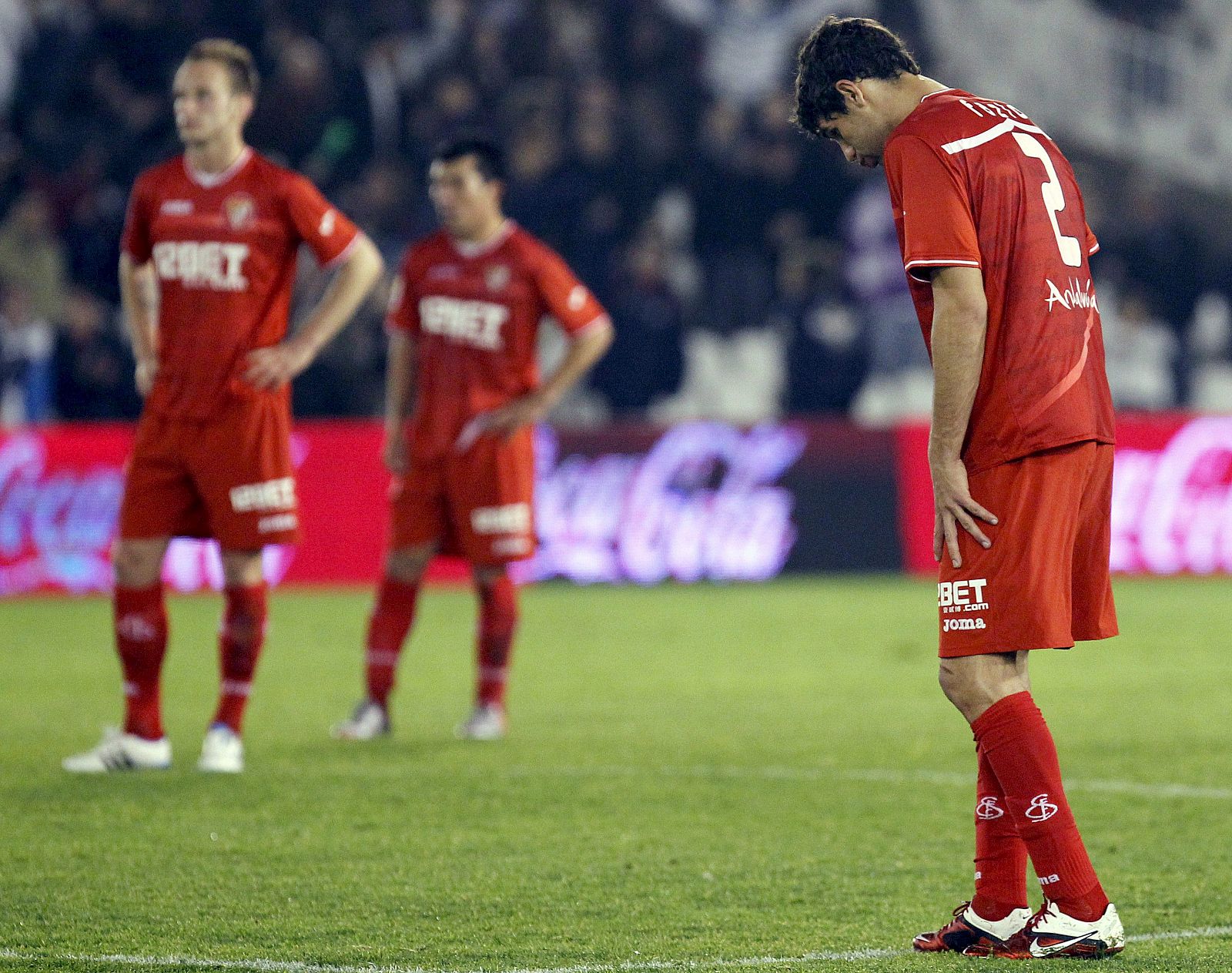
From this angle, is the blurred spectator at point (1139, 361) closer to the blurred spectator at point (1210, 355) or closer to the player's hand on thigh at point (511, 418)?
the blurred spectator at point (1210, 355)

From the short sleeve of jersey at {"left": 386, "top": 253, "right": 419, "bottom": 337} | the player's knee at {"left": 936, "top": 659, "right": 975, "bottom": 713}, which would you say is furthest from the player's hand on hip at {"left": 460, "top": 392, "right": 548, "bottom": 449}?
the player's knee at {"left": 936, "top": 659, "right": 975, "bottom": 713}

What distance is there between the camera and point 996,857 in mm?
3846

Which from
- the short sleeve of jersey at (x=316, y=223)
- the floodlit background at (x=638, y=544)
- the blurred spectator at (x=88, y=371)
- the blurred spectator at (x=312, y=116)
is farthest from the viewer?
the blurred spectator at (x=312, y=116)

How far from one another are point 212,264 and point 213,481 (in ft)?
2.30

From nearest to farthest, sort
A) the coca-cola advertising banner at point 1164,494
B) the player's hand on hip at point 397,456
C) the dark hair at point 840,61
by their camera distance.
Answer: the dark hair at point 840,61 < the player's hand on hip at point 397,456 < the coca-cola advertising banner at point 1164,494

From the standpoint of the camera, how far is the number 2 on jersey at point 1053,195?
12.4ft

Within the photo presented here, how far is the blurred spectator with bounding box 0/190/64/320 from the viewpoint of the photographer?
14.0 meters

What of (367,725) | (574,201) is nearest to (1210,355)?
(574,201)

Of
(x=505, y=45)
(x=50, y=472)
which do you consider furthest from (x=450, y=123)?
(x=50, y=472)

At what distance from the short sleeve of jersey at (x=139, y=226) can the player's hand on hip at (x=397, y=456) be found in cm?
134

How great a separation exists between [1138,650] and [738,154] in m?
7.20

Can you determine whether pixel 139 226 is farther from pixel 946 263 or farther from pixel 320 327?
pixel 946 263

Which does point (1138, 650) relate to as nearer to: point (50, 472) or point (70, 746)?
point (70, 746)

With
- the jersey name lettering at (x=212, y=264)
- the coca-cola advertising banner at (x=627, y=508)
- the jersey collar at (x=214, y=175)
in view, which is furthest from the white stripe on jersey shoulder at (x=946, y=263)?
the coca-cola advertising banner at (x=627, y=508)
